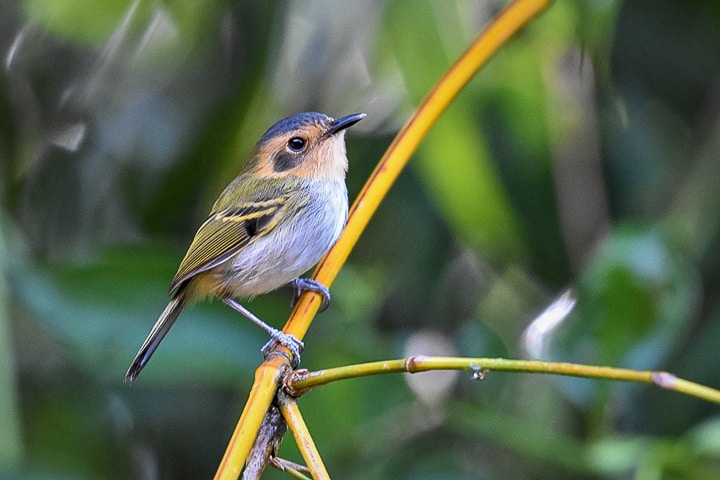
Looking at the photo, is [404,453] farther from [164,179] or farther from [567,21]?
[567,21]

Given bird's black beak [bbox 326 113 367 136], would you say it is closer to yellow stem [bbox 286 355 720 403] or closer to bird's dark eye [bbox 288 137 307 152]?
bird's dark eye [bbox 288 137 307 152]

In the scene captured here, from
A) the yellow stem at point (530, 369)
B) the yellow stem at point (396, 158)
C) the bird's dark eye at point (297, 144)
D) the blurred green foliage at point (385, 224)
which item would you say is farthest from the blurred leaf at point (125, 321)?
the yellow stem at point (530, 369)

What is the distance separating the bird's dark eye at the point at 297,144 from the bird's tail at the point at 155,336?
0.63 meters

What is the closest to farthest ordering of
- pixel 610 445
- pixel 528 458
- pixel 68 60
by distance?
pixel 610 445, pixel 528 458, pixel 68 60

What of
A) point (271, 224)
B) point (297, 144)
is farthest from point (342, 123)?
point (271, 224)

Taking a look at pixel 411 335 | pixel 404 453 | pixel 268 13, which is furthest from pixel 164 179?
pixel 404 453

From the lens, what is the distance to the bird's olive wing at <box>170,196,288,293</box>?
2.72 m

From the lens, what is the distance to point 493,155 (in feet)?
11.1

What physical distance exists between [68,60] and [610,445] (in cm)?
245

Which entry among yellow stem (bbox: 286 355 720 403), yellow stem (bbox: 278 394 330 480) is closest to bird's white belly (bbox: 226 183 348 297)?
yellow stem (bbox: 278 394 330 480)

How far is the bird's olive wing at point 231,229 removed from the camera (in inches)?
107

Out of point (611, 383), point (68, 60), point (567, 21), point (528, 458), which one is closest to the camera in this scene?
point (611, 383)

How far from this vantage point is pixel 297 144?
2.96 metres

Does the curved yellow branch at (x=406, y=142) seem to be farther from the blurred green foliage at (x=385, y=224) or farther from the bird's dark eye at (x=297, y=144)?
the bird's dark eye at (x=297, y=144)
